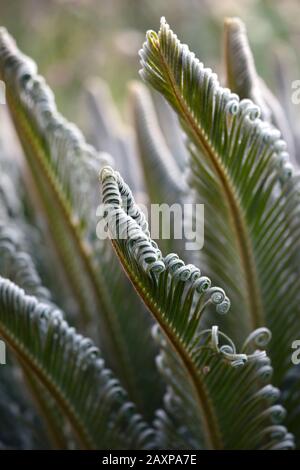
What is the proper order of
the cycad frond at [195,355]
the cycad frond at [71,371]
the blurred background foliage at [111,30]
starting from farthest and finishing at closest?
the blurred background foliage at [111,30], the cycad frond at [71,371], the cycad frond at [195,355]

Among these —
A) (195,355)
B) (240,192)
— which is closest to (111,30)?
(240,192)

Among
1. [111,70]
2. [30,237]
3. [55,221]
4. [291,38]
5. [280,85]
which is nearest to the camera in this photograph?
[55,221]

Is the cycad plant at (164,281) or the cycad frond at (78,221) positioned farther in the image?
the cycad frond at (78,221)

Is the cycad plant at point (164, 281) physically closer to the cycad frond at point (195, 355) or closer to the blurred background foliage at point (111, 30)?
the cycad frond at point (195, 355)

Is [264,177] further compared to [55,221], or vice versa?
[55,221]

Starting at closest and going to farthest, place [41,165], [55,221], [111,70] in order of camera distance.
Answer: [41,165], [55,221], [111,70]

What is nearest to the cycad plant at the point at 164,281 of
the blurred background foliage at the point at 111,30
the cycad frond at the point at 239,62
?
the cycad frond at the point at 239,62

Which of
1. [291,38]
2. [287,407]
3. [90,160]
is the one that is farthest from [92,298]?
[291,38]
